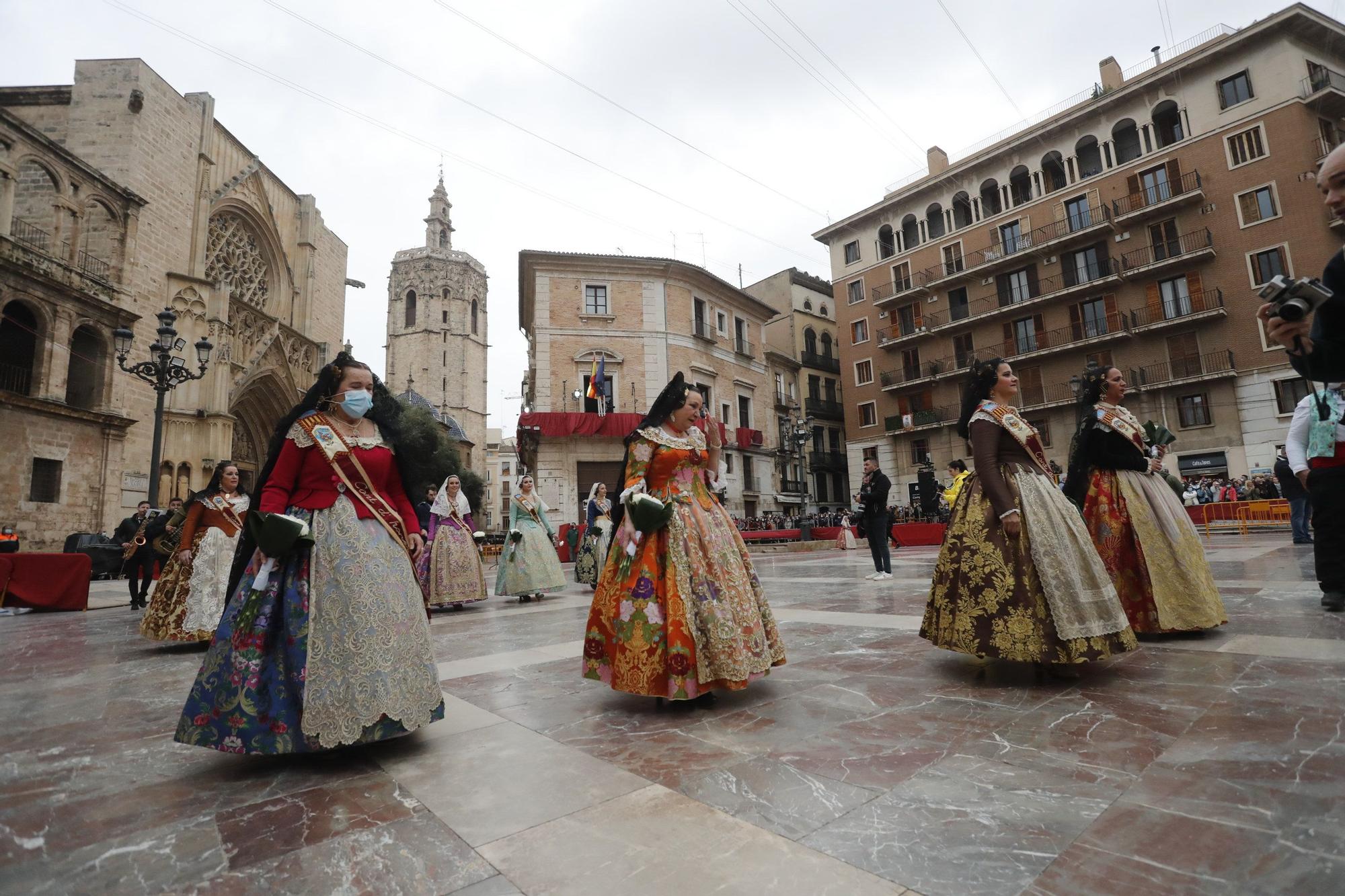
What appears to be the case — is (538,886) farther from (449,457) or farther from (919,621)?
(449,457)

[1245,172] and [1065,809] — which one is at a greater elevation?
[1245,172]

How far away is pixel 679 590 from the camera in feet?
10.7

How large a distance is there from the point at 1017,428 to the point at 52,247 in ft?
82.7

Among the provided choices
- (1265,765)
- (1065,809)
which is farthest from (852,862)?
(1265,765)

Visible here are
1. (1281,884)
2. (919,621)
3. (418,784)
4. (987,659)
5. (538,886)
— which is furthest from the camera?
(919,621)

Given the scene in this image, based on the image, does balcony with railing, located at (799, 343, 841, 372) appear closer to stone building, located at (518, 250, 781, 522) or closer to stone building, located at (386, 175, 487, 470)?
stone building, located at (518, 250, 781, 522)

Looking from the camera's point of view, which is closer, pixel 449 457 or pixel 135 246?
pixel 135 246

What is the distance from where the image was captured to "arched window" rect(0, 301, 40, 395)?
17.8 meters

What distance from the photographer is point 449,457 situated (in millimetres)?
36344

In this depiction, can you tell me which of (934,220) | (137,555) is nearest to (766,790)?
(137,555)

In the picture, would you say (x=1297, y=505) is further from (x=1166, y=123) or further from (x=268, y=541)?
(x=1166, y=123)

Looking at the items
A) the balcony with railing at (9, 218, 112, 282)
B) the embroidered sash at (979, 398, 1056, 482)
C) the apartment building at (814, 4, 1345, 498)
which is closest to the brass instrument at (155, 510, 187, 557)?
the embroidered sash at (979, 398, 1056, 482)

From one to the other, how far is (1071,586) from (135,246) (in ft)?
89.2

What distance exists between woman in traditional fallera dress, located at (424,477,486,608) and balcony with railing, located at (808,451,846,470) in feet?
99.9
